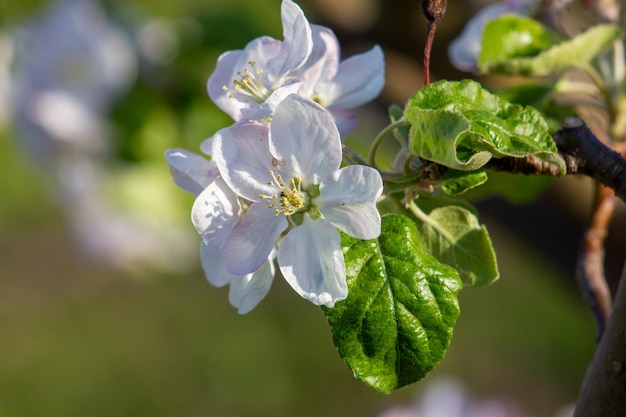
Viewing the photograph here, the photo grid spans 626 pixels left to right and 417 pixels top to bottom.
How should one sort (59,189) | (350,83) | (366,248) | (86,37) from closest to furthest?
(366,248)
(350,83)
(86,37)
(59,189)

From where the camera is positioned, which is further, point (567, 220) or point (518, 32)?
point (567, 220)

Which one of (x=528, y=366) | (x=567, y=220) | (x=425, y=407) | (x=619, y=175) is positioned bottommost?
(x=528, y=366)

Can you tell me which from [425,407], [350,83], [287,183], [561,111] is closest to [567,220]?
[425,407]

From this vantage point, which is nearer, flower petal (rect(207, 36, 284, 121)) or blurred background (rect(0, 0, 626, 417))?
flower petal (rect(207, 36, 284, 121))

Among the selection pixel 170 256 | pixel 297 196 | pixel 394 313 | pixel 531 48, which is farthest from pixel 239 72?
pixel 170 256

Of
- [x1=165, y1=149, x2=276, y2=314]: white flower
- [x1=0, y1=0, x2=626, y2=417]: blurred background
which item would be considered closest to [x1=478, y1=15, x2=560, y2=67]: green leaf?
[x1=0, y1=0, x2=626, y2=417]: blurred background

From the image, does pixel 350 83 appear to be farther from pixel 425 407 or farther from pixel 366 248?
pixel 425 407

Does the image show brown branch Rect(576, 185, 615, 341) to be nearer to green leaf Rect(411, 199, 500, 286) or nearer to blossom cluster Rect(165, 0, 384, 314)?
green leaf Rect(411, 199, 500, 286)

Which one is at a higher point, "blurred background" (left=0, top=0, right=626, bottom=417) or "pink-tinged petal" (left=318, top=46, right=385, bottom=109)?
"pink-tinged petal" (left=318, top=46, right=385, bottom=109)
